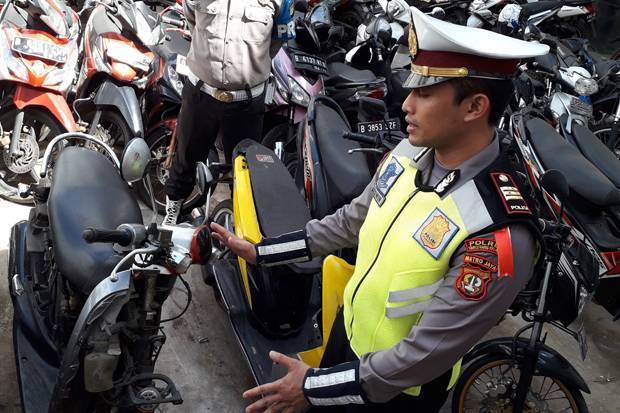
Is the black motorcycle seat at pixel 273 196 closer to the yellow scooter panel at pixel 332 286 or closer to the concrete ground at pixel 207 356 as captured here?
the yellow scooter panel at pixel 332 286

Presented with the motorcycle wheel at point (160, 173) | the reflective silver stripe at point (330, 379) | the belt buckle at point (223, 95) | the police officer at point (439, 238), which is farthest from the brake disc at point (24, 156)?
the reflective silver stripe at point (330, 379)

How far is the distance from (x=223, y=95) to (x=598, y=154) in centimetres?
235

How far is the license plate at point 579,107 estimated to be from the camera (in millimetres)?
5020

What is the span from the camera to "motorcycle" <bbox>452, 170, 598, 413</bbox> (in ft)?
8.54

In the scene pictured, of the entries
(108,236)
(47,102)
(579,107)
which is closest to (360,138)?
(108,236)

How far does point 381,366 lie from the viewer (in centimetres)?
155

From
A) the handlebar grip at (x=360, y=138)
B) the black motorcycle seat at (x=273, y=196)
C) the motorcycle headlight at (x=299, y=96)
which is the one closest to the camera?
the black motorcycle seat at (x=273, y=196)

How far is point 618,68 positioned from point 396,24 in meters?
2.16

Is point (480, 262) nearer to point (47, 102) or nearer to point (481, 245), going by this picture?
point (481, 245)

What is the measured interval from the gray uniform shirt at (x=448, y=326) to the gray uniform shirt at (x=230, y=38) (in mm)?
1937

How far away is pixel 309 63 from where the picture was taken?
458cm

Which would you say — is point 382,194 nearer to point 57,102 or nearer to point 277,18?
point 277,18

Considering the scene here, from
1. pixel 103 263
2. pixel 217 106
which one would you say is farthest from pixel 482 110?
pixel 217 106

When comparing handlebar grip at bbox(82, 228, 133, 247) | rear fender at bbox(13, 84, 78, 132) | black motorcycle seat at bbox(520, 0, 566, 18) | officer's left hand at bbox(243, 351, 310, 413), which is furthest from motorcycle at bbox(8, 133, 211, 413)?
black motorcycle seat at bbox(520, 0, 566, 18)
